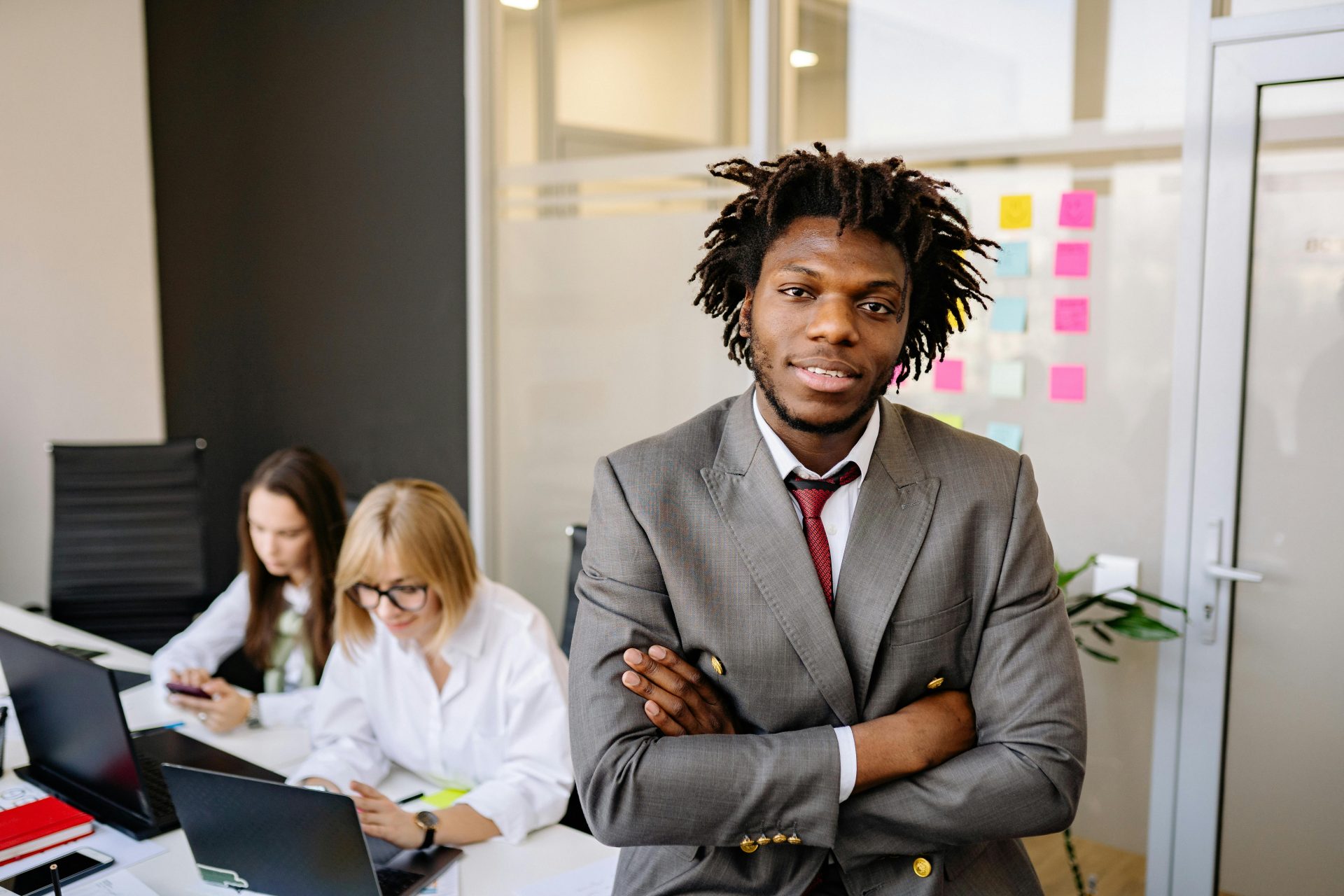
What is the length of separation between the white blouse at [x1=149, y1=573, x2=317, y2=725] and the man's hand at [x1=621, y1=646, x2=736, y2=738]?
1.57m

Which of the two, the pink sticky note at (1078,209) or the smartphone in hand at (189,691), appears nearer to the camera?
the smartphone in hand at (189,691)

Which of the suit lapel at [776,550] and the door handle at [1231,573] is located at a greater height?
the suit lapel at [776,550]

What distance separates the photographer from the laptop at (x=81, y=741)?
1.82 m

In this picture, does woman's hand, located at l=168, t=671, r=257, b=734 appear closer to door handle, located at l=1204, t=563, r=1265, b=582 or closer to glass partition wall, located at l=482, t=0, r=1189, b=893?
glass partition wall, located at l=482, t=0, r=1189, b=893

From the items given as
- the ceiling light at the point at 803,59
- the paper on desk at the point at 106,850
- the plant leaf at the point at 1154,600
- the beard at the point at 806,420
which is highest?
the ceiling light at the point at 803,59

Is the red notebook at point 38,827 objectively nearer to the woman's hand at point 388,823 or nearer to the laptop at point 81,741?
the laptop at point 81,741

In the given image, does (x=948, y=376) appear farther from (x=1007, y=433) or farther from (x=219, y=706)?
(x=219, y=706)

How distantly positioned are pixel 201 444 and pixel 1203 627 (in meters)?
3.21

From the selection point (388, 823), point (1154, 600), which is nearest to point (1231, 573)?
point (1154, 600)

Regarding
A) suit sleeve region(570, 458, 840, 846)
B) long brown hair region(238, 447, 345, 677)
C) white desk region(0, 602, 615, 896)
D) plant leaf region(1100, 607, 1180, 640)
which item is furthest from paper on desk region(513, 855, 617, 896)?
plant leaf region(1100, 607, 1180, 640)

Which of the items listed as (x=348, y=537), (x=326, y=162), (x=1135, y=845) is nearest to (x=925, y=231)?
(x=348, y=537)

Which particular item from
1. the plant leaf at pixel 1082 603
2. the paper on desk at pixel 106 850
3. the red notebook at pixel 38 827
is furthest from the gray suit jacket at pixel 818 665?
the plant leaf at pixel 1082 603

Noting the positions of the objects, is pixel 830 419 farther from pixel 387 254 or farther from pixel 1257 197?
pixel 387 254

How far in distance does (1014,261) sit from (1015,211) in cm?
13
